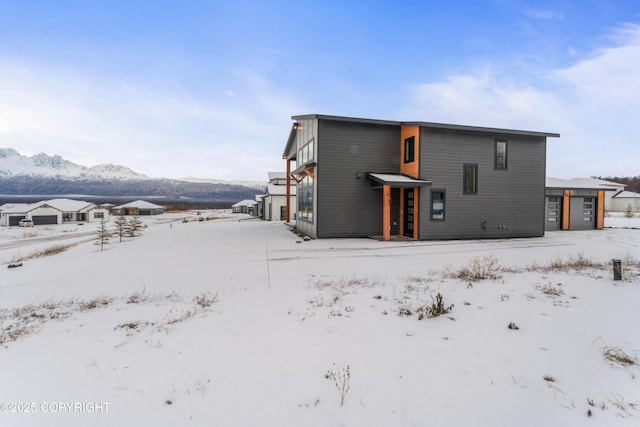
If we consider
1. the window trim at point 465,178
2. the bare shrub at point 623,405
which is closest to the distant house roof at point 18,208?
the window trim at point 465,178

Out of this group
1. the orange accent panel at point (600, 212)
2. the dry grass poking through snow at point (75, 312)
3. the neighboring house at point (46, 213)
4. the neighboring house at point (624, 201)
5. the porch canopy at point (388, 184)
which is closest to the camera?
the dry grass poking through snow at point (75, 312)

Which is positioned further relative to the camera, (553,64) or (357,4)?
(553,64)

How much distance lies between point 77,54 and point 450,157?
2066 centimetres

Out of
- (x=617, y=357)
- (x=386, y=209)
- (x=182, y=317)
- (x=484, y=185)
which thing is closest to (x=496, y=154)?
(x=484, y=185)

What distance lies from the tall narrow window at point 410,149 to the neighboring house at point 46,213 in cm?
5024

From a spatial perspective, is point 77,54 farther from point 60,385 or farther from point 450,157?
point 450,157

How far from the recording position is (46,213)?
150 ft

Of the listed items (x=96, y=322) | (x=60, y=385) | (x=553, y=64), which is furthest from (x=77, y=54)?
(x=553, y=64)

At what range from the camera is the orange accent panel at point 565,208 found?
1983cm

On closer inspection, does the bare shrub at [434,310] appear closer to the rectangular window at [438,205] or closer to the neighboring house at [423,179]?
the neighboring house at [423,179]

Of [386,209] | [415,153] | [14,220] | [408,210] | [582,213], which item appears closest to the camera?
[386,209]

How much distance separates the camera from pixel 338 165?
1518 centimetres

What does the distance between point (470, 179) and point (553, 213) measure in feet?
30.8

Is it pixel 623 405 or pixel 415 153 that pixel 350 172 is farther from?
pixel 623 405
